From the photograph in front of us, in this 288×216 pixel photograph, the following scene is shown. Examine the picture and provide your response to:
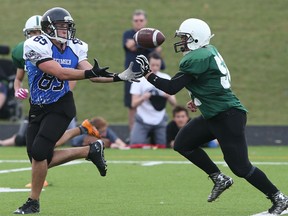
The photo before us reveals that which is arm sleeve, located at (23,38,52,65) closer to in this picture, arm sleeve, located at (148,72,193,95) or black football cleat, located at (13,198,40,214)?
arm sleeve, located at (148,72,193,95)

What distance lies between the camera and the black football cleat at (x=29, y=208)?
8.15m

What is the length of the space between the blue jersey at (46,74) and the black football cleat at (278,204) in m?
2.08

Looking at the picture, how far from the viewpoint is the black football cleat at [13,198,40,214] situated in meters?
8.15

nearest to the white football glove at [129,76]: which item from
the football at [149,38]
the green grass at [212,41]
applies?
the football at [149,38]

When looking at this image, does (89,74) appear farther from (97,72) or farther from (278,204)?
(278,204)

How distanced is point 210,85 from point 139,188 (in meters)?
2.36

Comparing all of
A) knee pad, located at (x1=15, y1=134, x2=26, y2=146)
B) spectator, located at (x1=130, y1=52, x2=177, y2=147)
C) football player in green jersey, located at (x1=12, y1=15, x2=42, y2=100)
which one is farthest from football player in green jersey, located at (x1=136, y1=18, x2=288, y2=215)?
knee pad, located at (x1=15, y1=134, x2=26, y2=146)

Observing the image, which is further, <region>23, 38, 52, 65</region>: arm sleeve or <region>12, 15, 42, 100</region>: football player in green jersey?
<region>12, 15, 42, 100</region>: football player in green jersey

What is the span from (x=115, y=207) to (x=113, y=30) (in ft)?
48.5

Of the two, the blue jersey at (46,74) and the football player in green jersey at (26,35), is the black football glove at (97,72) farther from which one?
the football player in green jersey at (26,35)

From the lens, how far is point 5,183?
34.8 feet

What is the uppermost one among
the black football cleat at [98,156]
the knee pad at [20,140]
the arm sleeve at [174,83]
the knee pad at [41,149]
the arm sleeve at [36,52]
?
the arm sleeve at [36,52]

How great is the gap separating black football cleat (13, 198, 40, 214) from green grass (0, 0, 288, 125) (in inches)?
421

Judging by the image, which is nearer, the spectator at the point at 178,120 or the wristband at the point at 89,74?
the wristband at the point at 89,74
